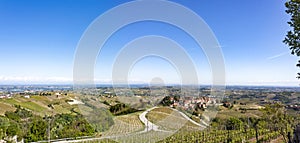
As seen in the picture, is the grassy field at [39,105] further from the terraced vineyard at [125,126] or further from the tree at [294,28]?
the tree at [294,28]

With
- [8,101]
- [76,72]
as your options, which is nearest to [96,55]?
[76,72]

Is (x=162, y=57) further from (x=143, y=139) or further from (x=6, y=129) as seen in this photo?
(x=6, y=129)

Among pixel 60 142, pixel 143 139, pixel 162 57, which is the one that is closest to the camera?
pixel 162 57

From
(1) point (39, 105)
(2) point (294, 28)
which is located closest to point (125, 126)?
(2) point (294, 28)

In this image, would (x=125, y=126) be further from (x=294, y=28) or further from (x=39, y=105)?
(x=39, y=105)

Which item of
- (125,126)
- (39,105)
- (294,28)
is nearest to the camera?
(294,28)

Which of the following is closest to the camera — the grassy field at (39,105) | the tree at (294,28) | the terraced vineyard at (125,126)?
the tree at (294,28)

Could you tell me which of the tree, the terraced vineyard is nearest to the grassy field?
the terraced vineyard

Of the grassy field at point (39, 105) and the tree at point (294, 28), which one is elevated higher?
the tree at point (294, 28)

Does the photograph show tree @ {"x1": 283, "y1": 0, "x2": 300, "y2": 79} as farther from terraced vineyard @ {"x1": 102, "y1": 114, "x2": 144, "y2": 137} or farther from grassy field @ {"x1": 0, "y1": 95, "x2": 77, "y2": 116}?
grassy field @ {"x1": 0, "y1": 95, "x2": 77, "y2": 116}

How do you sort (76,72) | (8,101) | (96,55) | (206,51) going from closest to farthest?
(76,72) < (96,55) < (206,51) < (8,101)

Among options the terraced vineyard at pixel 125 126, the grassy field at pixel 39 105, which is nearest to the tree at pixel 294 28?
the terraced vineyard at pixel 125 126
